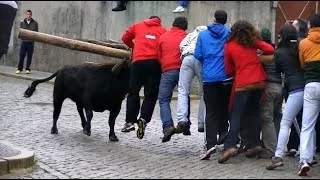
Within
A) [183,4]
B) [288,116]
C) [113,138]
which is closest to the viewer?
[288,116]

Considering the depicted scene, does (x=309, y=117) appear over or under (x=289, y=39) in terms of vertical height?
under

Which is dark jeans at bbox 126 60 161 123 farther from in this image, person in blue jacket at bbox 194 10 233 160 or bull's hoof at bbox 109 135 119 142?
person in blue jacket at bbox 194 10 233 160

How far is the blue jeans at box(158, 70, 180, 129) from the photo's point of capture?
30.5 feet

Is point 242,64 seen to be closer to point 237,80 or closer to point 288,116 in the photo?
point 237,80

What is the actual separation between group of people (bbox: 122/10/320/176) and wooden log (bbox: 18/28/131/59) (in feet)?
1.14

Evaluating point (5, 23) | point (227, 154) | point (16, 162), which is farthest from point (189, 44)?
point (16, 162)

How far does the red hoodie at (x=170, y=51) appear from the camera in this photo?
9.25m

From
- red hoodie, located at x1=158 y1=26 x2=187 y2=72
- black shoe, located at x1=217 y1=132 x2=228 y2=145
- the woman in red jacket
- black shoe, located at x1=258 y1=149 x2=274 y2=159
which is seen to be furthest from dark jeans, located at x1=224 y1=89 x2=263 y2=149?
red hoodie, located at x1=158 y1=26 x2=187 y2=72

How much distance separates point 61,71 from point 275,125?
3.63 meters

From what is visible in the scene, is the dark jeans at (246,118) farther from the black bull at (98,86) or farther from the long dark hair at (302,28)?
the black bull at (98,86)

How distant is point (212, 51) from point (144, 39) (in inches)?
52.0

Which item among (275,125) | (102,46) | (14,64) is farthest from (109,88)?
(14,64)

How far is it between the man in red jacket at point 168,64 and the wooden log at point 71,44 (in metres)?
0.76

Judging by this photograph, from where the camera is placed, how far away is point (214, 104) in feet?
28.6
